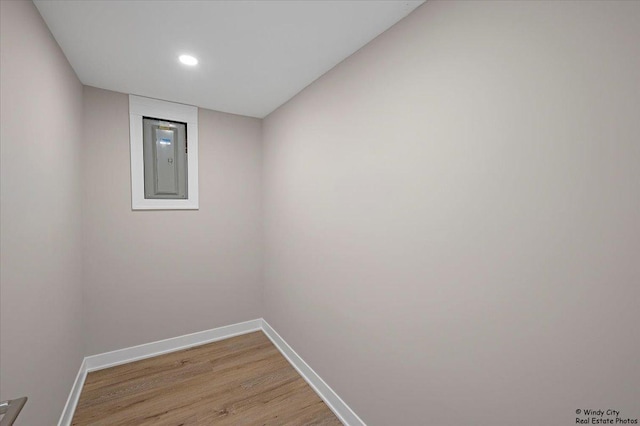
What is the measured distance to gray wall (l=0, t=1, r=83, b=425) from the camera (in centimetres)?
116

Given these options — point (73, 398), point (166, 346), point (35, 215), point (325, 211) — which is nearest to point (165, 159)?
point (35, 215)

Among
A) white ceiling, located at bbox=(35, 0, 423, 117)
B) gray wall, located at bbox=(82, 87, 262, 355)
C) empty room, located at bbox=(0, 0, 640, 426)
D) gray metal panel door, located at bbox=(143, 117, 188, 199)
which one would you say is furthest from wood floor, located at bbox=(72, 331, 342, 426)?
white ceiling, located at bbox=(35, 0, 423, 117)

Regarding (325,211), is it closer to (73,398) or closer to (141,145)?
(141,145)

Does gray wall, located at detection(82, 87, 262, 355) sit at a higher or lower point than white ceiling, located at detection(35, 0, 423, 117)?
lower

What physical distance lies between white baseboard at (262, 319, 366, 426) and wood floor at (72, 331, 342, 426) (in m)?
0.04

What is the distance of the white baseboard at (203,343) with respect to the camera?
1945 millimetres

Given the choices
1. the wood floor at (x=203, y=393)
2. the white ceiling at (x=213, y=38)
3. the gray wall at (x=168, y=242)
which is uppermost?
the white ceiling at (x=213, y=38)

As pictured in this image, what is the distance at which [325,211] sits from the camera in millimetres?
2154

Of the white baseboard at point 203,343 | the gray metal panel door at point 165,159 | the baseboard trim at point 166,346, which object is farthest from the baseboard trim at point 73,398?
the gray metal panel door at point 165,159

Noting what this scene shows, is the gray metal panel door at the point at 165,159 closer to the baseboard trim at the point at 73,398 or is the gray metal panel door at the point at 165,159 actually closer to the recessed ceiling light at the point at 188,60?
the recessed ceiling light at the point at 188,60

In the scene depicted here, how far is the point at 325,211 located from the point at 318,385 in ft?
4.71

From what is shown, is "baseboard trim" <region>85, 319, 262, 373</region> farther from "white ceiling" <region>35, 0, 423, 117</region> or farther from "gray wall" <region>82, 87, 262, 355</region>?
"white ceiling" <region>35, 0, 423, 117</region>

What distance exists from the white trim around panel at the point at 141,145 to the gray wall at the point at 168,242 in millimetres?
53

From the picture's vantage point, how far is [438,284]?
134cm
